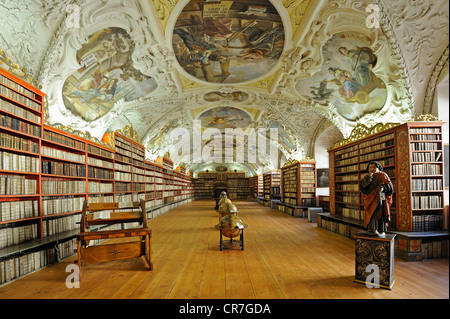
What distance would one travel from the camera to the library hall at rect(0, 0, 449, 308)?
4.62 metres

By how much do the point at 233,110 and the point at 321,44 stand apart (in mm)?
8299

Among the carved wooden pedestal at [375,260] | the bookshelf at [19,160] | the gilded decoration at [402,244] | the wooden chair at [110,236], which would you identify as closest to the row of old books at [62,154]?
the bookshelf at [19,160]

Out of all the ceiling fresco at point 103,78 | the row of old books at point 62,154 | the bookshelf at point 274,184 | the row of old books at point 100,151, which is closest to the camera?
the row of old books at point 62,154

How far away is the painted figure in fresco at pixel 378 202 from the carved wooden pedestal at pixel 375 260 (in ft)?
0.52

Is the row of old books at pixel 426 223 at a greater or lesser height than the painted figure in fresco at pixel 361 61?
lesser

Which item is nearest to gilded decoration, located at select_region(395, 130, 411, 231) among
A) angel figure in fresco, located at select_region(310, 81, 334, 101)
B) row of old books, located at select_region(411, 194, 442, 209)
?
row of old books, located at select_region(411, 194, 442, 209)

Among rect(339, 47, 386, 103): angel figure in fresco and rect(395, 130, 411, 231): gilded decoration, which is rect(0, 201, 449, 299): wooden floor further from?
rect(339, 47, 386, 103): angel figure in fresco

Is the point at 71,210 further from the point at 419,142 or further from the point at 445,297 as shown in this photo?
the point at 419,142

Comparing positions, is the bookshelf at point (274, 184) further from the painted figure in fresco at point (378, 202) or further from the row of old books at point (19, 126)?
the row of old books at point (19, 126)

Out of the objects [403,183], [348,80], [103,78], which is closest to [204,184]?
[103,78]

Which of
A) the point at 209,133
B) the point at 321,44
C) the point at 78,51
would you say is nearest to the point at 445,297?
the point at 321,44

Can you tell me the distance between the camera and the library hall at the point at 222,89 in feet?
15.2

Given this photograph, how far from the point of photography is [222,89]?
12.0m
